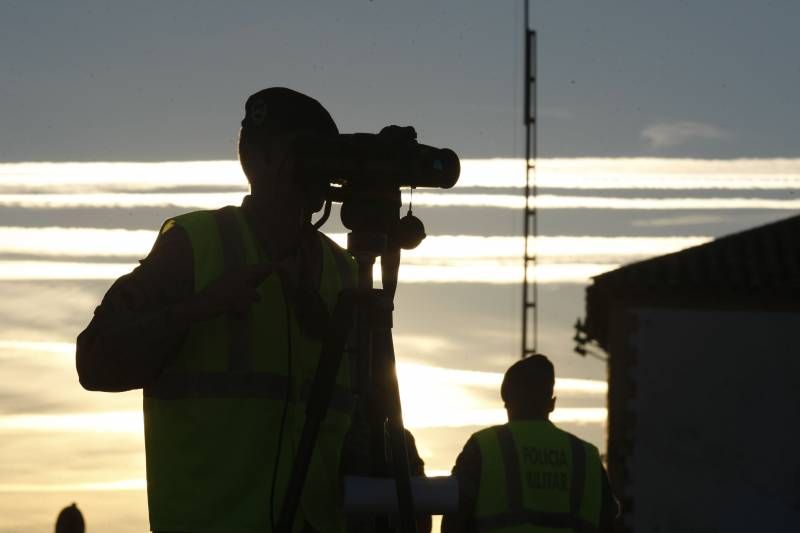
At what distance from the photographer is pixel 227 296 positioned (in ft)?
9.78

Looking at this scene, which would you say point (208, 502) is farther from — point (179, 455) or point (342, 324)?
point (342, 324)

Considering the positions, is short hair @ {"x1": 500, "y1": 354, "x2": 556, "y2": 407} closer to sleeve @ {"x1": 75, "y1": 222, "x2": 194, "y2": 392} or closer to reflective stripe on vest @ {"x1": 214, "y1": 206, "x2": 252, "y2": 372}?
reflective stripe on vest @ {"x1": 214, "y1": 206, "x2": 252, "y2": 372}

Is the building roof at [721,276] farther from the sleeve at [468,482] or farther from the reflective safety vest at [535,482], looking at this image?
the sleeve at [468,482]

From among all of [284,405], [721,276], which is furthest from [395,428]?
[721,276]

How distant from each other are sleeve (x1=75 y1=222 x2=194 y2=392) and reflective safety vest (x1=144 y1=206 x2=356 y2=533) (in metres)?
0.04

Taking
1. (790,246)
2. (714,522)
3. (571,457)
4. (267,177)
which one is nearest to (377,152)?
(267,177)

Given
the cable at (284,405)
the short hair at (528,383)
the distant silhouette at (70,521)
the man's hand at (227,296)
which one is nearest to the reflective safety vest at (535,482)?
the short hair at (528,383)

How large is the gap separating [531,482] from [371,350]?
2815 mm

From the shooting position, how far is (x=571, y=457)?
19.2 feet

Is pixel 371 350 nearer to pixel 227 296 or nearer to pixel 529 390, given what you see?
pixel 227 296

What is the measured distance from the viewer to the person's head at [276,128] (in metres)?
3.32

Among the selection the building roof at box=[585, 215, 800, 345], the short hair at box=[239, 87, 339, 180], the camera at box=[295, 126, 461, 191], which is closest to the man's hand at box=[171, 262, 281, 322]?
the camera at box=[295, 126, 461, 191]

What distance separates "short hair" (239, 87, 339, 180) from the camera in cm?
332

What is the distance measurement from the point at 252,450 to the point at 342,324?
0.35 m
